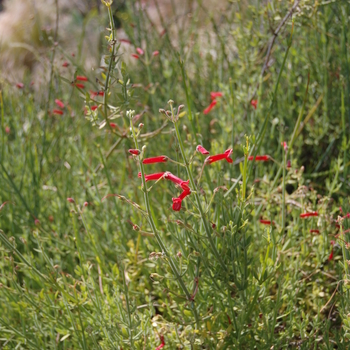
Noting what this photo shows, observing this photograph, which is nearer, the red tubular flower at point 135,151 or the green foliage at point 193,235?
the red tubular flower at point 135,151

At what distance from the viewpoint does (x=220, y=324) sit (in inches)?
57.9

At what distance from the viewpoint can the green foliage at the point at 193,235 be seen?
129cm

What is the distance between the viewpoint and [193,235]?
4.35ft

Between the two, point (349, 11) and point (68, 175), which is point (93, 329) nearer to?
point (68, 175)

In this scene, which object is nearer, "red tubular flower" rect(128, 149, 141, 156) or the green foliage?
"red tubular flower" rect(128, 149, 141, 156)

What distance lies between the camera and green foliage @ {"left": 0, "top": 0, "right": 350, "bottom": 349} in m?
1.29

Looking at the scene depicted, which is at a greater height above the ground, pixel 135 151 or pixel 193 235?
pixel 135 151

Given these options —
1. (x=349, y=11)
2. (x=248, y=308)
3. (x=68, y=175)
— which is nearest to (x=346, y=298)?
(x=248, y=308)

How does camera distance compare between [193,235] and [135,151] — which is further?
[193,235]

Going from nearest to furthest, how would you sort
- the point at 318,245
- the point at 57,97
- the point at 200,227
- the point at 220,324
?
the point at 200,227 < the point at 220,324 < the point at 318,245 < the point at 57,97

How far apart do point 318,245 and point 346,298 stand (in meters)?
0.53

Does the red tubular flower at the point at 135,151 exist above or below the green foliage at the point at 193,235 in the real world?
above

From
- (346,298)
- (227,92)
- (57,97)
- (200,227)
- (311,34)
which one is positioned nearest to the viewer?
(346,298)

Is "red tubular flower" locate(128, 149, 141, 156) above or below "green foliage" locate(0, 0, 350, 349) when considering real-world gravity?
above
